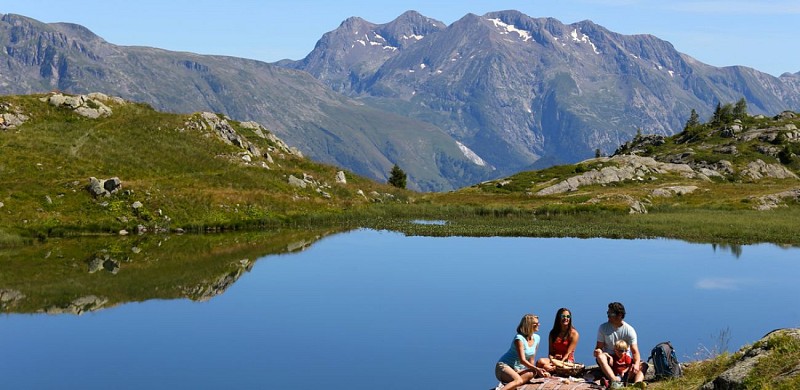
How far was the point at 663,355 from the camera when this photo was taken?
2591 centimetres

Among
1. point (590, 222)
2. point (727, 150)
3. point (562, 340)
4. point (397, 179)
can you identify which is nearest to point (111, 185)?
point (590, 222)

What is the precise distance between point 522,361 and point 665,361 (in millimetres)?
4642

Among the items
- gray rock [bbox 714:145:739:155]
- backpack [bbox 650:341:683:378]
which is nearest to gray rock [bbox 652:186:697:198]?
gray rock [bbox 714:145:739:155]

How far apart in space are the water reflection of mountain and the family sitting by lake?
31.5 meters

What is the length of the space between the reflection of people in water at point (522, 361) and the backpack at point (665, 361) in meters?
3.63

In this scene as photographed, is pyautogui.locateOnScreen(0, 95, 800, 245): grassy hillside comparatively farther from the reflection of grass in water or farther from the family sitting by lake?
the family sitting by lake

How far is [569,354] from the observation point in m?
27.9

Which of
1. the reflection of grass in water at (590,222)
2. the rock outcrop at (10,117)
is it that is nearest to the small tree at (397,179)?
the reflection of grass in water at (590,222)

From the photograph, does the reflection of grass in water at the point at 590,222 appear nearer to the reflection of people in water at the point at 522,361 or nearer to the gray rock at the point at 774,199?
the gray rock at the point at 774,199

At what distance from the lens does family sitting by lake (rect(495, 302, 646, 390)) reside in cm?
2611

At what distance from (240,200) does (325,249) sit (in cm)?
2302

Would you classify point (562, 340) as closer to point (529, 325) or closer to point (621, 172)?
point (529, 325)

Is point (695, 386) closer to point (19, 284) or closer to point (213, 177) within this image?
point (19, 284)

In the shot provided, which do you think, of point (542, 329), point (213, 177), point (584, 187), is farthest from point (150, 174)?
point (584, 187)
